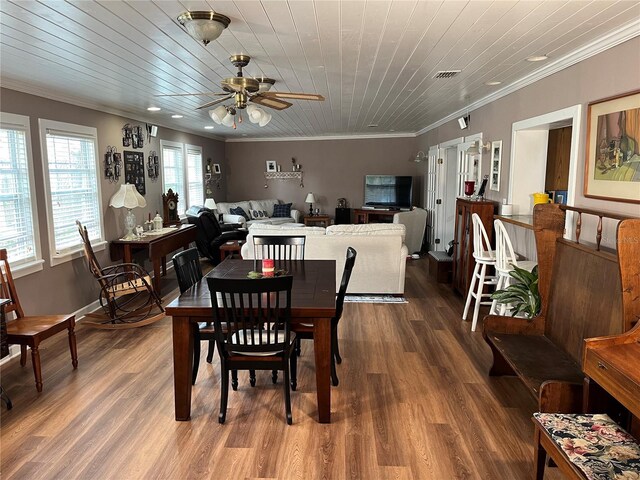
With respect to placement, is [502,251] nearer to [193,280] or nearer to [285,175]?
[193,280]

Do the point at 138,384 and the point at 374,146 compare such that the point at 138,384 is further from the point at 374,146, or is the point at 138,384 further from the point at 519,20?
the point at 374,146

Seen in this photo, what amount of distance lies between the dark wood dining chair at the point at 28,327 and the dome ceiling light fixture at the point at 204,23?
7.59 ft

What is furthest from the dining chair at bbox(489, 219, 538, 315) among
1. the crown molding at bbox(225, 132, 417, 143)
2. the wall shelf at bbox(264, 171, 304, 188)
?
the wall shelf at bbox(264, 171, 304, 188)

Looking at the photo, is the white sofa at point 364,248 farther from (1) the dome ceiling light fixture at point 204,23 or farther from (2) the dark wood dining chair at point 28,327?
(1) the dome ceiling light fixture at point 204,23

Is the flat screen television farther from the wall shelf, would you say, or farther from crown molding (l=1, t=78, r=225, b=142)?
crown molding (l=1, t=78, r=225, b=142)

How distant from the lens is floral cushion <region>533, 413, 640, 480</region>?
5.41ft

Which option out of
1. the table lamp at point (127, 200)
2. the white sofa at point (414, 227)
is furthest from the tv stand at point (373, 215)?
the table lamp at point (127, 200)

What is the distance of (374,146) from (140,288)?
21.5 ft

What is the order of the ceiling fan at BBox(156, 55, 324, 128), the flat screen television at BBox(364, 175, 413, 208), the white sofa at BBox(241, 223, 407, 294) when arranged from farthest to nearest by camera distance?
the flat screen television at BBox(364, 175, 413, 208), the white sofa at BBox(241, 223, 407, 294), the ceiling fan at BBox(156, 55, 324, 128)

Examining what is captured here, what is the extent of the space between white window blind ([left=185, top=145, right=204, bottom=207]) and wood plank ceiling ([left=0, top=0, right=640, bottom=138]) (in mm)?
3441

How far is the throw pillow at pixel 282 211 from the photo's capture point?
32.0 feet

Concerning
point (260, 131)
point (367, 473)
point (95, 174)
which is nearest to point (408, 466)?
point (367, 473)

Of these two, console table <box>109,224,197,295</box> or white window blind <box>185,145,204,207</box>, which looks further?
white window blind <box>185,145,204,207</box>

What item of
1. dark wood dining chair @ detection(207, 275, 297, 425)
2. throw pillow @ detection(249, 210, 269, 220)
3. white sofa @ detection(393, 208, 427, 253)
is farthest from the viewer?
throw pillow @ detection(249, 210, 269, 220)
